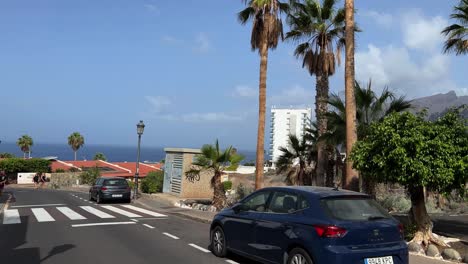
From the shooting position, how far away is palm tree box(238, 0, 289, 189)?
20.6 meters

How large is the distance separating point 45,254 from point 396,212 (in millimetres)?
12931

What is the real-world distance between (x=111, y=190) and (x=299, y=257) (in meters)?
18.3

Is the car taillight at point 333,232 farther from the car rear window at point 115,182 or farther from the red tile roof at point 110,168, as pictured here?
the red tile roof at point 110,168

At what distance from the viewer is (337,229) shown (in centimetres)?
677

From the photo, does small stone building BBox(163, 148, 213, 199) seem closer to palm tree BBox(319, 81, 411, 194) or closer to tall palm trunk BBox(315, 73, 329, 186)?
tall palm trunk BBox(315, 73, 329, 186)

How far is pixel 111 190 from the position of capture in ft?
78.4

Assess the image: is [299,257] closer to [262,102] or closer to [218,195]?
[218,195]

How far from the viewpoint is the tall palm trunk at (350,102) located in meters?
13.6

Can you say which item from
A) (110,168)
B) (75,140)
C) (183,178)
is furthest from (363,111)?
(75,140)

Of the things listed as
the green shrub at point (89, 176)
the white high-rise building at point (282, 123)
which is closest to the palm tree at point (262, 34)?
the green shrub at point (89, 176)

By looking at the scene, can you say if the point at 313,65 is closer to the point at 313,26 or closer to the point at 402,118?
the point at 313,26

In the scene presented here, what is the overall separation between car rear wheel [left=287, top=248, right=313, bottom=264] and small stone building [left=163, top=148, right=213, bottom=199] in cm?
1722

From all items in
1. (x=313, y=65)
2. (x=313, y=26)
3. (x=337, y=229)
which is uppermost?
(x=313, y=26)

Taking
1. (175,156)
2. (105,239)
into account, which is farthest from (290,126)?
(105,239)
